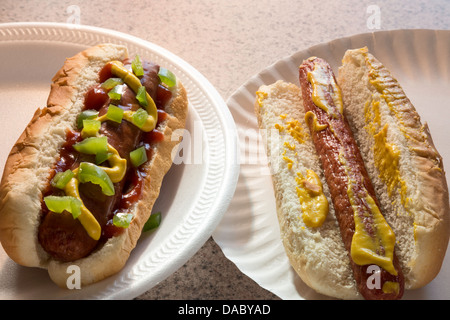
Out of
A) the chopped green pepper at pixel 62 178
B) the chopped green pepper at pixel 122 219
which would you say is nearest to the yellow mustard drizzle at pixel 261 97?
the chopped green pepper at pixel 122 219

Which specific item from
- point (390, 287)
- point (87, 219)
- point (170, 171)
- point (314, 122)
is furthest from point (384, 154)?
point (87, 219)

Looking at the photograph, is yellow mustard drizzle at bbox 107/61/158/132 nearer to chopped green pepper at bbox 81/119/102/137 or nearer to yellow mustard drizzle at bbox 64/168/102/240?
chopped green pepper at bbox 81/119/102/137

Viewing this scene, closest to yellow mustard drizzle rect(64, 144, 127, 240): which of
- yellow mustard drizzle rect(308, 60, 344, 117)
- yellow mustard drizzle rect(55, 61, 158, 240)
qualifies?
yellow mustard drizzle rect(55, 61, 158, 240)

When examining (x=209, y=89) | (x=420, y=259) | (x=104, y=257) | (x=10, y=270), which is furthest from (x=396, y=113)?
(x=10, y=270)

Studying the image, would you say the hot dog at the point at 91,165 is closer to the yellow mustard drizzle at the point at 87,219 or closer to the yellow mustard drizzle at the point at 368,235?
the yellow mustard drizzle at the point at 87,219

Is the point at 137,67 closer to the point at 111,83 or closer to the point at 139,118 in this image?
the point at 111,83

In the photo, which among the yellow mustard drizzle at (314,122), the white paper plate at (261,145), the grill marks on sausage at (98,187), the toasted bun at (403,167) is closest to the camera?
the grill marks on sausage at (98,187)
